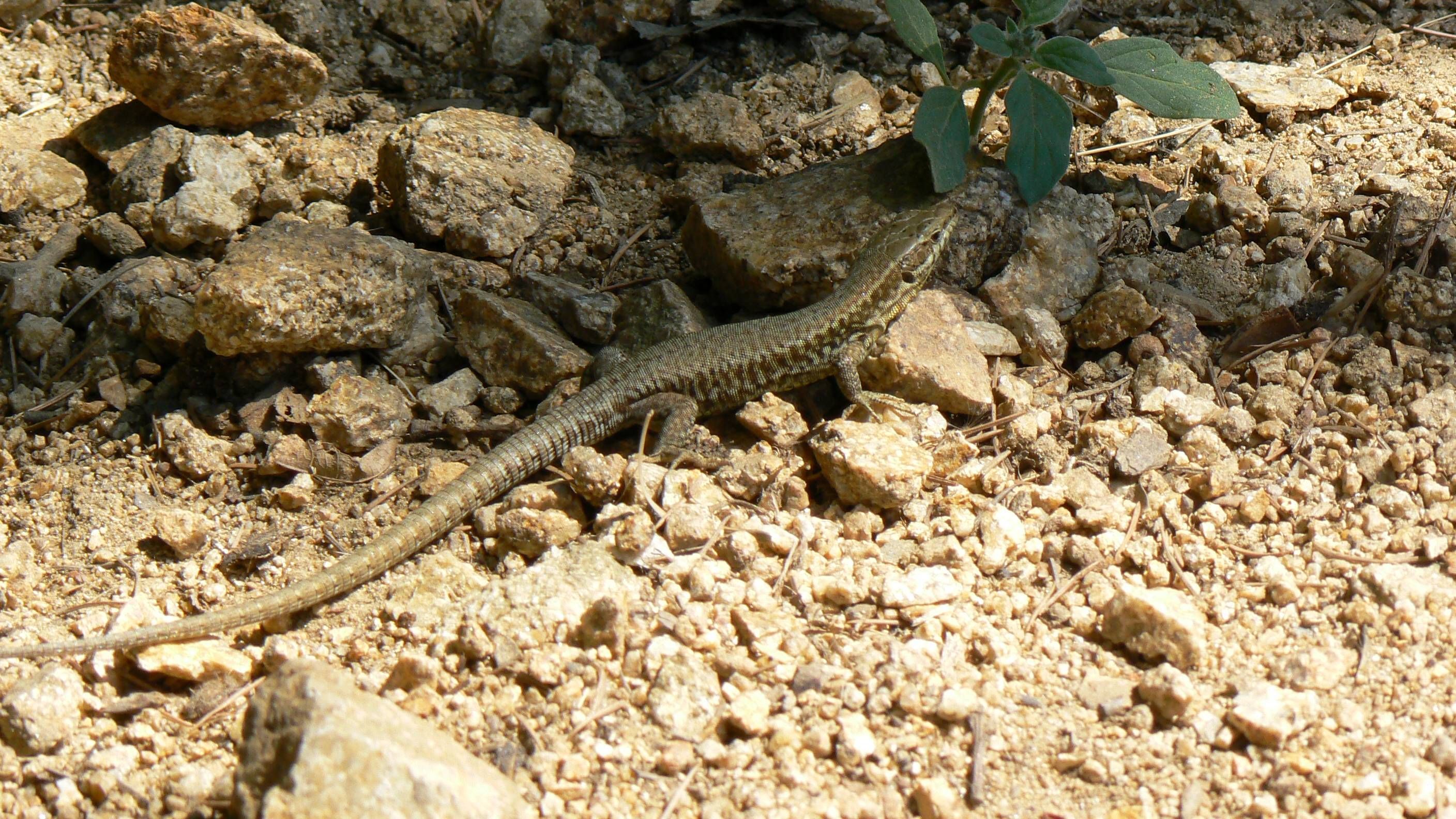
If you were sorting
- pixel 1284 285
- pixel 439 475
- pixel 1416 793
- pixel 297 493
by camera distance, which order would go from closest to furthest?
pixel 1416 793 < pixel 297 493 < pixel 439 475 < pixel 1284 285

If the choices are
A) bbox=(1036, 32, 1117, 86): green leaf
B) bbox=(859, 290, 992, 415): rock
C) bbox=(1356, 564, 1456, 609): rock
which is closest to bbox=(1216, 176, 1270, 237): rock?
bbox=(1036, 32, 1117, 86): green leaf

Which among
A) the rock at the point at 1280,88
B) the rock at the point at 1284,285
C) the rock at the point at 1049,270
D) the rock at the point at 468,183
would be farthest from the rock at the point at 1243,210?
the rock at the point at 468,183

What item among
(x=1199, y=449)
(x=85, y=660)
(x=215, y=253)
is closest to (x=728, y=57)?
(x=215, y=253)

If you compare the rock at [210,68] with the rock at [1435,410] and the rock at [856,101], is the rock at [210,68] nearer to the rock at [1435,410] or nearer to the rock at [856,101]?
the rock at [856,101]

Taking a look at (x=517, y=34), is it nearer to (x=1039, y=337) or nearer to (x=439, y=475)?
(x=439, y=475)

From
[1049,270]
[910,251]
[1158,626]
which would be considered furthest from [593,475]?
[1049,270]

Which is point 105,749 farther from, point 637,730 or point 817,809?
point 817,809
